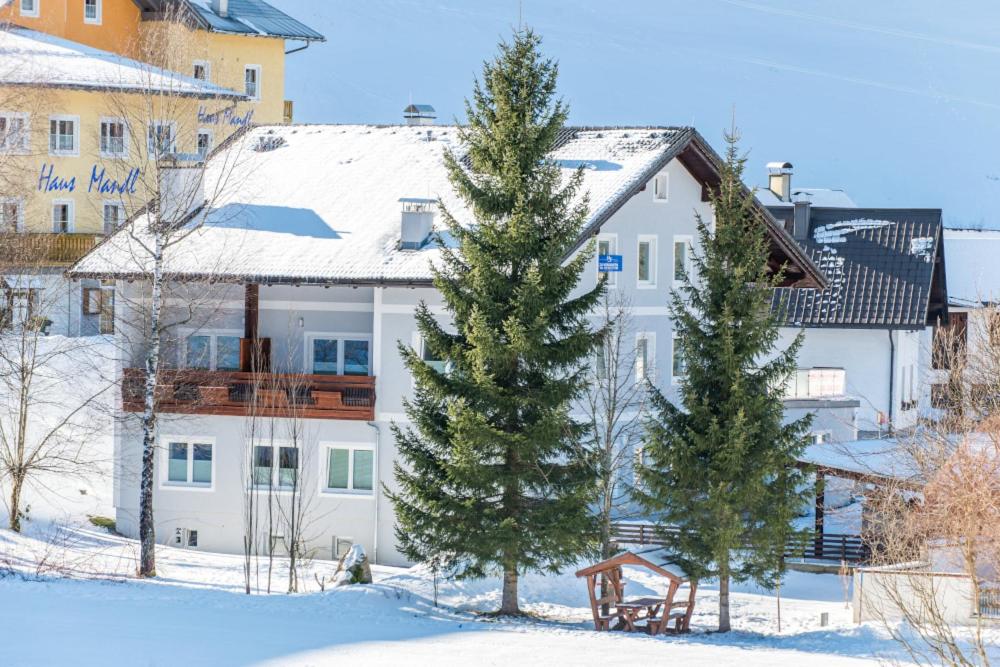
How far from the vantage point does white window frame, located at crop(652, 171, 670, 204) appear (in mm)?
39781

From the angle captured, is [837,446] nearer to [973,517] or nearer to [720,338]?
[720,338]

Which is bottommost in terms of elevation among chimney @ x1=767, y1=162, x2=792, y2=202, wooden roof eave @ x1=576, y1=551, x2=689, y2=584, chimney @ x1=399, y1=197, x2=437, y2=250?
wooden roof eave @ x1=576, y1=551, x2=689, y2=584

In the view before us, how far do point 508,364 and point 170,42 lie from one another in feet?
102

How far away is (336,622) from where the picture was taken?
90.1 feet

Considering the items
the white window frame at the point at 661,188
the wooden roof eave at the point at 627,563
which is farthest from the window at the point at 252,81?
the wooden roof eave at the point at 627,563

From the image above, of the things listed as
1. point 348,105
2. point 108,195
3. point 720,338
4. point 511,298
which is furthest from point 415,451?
point 348,105

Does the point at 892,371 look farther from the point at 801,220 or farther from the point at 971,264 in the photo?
the point at 971,264

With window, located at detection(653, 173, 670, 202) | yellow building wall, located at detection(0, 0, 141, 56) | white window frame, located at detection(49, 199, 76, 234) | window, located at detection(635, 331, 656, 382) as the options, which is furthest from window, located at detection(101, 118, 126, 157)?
window, located at detection(635, 331, 656, 382)

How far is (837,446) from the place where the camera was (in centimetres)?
3934

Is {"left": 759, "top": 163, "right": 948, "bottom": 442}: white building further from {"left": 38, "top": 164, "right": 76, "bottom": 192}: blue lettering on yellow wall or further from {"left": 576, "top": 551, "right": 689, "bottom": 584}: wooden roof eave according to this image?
{"left": 38, "top": 164, "right": 76, "bottom": 192}: blue lettering on yellow wall

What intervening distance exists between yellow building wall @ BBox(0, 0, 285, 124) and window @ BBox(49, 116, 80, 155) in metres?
4.45

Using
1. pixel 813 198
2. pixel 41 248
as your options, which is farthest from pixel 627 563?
pixel 813 198

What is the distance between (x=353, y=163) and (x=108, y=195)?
16.9 m

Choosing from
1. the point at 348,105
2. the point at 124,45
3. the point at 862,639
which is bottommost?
the point at 862,639
